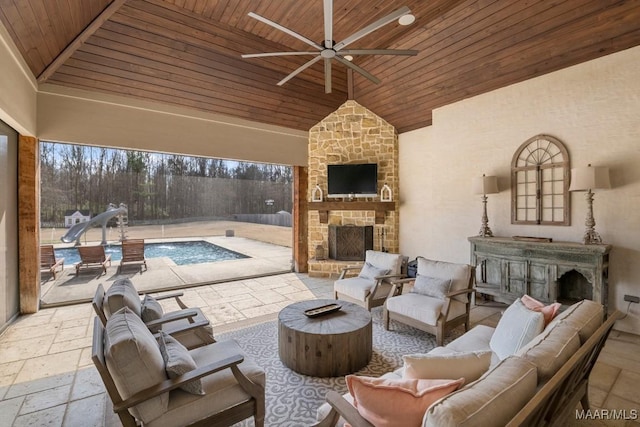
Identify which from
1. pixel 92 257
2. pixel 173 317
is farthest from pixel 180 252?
pixel 173 317

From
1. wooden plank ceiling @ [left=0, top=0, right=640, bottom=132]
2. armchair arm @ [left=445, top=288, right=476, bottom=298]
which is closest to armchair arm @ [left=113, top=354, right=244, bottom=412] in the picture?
armchair arm @ [left=445, top=288, right=476, bottom=298]

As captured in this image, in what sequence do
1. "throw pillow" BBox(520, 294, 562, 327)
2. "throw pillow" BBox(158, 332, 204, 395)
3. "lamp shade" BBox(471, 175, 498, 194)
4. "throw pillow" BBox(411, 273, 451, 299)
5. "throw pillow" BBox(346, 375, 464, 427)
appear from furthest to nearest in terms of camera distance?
"lamp shade" BBox(471, 175, 498, 194), "throw pillow" BBox(411, 273, 451, 299), "throw pillow" BBox(520, 294, 562, 327), "throw pillow" BBox(158, 332, 204, 395), "throw pillow" BBox(346, 375, 464, 427)

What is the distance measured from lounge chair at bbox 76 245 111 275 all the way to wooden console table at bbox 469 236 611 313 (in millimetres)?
6574

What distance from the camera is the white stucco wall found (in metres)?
3.68

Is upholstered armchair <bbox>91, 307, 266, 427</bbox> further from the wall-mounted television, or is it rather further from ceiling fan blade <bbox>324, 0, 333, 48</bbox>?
the wall-mounted television

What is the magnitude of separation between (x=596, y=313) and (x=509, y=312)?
0.52m

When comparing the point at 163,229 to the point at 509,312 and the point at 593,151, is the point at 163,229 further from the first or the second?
the point at 593,151

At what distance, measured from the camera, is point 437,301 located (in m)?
3.43

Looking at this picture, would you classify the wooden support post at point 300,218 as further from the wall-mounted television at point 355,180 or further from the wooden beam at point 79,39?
the wooden beam at point 79,39

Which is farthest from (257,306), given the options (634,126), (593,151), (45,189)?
(634,126)

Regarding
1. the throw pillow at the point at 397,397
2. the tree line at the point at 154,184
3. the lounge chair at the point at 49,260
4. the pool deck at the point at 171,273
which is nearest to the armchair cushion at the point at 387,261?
the pool deck at the point at 171,273

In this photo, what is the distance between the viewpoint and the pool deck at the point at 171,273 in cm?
498

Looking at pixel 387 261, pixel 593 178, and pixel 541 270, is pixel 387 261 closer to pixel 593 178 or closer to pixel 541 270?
pixel 541 270

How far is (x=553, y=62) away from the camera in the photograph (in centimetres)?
416
